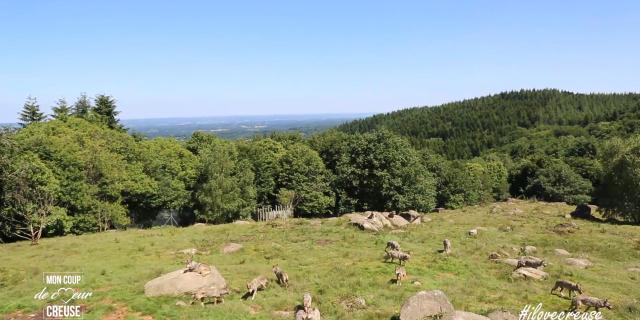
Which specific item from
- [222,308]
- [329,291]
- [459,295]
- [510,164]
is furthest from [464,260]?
[510,164]

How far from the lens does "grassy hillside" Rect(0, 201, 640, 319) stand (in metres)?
21.4

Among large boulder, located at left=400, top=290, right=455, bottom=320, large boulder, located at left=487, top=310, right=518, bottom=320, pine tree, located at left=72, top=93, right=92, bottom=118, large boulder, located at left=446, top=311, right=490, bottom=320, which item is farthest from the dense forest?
large boulder, located at left=487, top=310, right=518, bottom=320

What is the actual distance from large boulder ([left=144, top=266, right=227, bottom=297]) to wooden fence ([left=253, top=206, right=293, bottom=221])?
43.1m

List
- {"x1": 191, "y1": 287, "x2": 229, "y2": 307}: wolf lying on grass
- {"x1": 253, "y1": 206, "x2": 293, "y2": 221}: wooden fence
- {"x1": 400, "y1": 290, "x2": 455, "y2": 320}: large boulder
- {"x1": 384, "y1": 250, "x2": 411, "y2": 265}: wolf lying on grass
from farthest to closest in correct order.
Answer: {"x1": 253, "y1": 206, "x2": 293, "y2": 221}: wooden fence → {"x1": 384, "y1": 250, "x2": 411, "y2": 265}: wolf lying on grass → {"x1": 191, "y1": 287, "x2": 229, "y2": 307}: wolf lying on grass → {"x1": 400, "y1": 290, "x2": 455, "y2": 320}: large boulder

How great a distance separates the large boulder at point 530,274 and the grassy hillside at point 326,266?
61 cm

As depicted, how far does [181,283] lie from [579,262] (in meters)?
30.4

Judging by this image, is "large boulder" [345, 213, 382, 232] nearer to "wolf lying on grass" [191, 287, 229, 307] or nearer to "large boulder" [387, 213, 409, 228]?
"large boulder" [387, 213, 409, 228]

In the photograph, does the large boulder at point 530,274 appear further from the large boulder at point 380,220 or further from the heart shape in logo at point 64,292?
the heart shape in logo at point 64,292

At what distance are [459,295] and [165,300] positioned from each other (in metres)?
16.2

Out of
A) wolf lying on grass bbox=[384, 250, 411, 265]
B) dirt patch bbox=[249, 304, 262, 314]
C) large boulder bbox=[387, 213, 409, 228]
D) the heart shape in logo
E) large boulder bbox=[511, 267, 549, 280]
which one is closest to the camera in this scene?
dirt patch bbox=[249, 304, 262, 314]

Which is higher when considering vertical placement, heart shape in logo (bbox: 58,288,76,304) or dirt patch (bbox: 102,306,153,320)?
dirt patch (bbox: 102,306,153,320)

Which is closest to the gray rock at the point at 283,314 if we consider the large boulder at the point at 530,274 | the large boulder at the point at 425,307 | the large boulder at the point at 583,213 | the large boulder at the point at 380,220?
the large boulder at the point at 425,307

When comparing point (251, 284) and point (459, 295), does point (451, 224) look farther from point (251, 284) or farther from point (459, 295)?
point (251, 284)

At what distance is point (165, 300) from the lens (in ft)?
71.0
